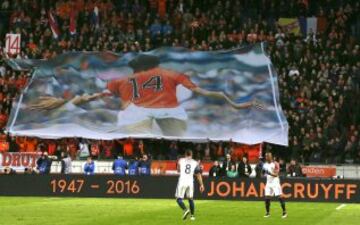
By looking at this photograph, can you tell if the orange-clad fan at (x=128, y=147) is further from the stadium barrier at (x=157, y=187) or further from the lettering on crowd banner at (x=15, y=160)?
the stadium barrier at (x=157, y=187)

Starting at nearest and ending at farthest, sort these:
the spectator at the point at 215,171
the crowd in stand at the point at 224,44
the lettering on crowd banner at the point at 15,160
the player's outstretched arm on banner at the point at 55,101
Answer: the spectator at the point at 215,171
the crowd in stand at the point at 224,44
the lettering on crowd banner at the point at 15,160
the player's outstretched arm on banner at the point at 55,101

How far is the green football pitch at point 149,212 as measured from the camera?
27094 millimetres

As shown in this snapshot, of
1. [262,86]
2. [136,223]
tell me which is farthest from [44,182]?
[136,223]

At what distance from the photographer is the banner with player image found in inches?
1793

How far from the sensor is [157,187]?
4019 centimetres

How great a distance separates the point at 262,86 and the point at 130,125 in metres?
6.85

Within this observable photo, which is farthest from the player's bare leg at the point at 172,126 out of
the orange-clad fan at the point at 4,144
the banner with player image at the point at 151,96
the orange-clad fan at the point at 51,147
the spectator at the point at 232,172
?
the orange-clad fan at the point at 4,144

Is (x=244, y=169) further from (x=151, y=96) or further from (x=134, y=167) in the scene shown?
(x=151, y=96)

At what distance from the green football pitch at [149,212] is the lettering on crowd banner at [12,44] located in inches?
544

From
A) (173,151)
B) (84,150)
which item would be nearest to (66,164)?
(84,150)

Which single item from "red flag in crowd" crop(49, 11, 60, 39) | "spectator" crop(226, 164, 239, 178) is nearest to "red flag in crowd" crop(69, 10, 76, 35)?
"red flag in crowd" crop(49, 11, 60, 39)

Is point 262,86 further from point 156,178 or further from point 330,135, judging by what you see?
point 156,178

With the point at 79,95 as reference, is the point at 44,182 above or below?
below

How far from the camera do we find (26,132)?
46250 mm
